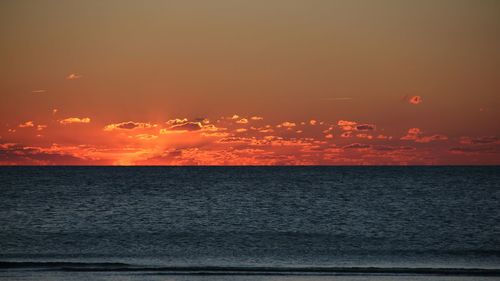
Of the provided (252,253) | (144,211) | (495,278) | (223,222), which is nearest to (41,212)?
(144,211)

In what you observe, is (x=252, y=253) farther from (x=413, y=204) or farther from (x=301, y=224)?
(x=413, y=204)

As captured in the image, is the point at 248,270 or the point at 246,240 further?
the point at 246,240

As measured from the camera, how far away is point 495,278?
104ft

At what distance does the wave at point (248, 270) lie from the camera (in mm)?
33219

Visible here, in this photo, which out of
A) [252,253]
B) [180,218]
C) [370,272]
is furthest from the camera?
[180,218]

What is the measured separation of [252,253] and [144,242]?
1141 cm

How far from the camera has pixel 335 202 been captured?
10956 cm

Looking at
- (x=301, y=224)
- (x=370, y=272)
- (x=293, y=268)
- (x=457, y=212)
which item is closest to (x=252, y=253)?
(x=293, y=268)

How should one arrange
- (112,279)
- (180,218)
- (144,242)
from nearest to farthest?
1. (112,279)
2. (144,242)
3. (180,218)

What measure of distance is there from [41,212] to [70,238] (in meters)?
30.9

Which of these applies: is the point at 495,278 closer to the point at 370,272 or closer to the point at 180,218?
the point at 370,272

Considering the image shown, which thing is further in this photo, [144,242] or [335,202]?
[335,202]

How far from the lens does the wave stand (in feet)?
109

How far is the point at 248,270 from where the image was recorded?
113ft
